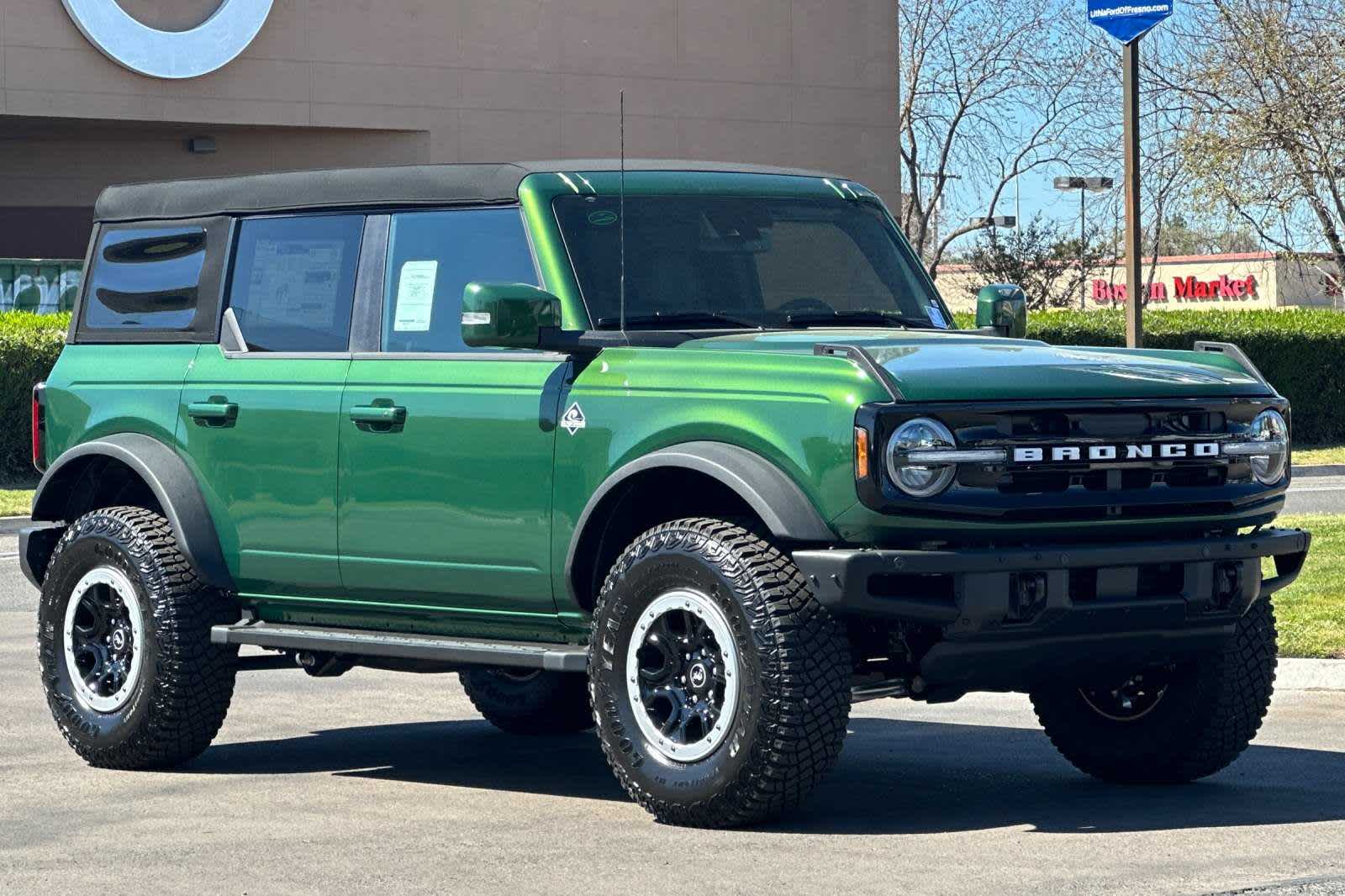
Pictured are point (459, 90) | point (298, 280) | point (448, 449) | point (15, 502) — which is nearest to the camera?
point (448, 449)

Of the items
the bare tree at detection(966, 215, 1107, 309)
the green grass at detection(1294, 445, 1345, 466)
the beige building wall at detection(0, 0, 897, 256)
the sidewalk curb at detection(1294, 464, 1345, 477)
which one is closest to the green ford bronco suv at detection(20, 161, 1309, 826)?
the sidewalk curb at detection(1294, 464, 1345, 477)

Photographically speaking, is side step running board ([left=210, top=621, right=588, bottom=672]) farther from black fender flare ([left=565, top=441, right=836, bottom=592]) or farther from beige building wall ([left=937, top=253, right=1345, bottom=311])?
beige building wall ([left=937, top=253, right=1345, bottom=311])

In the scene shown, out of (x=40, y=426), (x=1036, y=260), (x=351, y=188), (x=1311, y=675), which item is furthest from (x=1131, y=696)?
(x=1036, y=260)

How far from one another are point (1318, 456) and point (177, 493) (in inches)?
923

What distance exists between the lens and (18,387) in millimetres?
25219

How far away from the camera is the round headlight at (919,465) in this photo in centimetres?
671

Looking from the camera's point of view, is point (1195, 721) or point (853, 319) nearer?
point (1195, 721)

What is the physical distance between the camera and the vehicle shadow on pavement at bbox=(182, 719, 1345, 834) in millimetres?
7297

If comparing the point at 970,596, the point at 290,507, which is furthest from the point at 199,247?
the point at 970,596

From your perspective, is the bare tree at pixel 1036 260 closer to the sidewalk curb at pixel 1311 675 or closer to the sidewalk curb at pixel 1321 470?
the sidewalk curb at pixel 1321 470

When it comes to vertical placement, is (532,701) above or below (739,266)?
below

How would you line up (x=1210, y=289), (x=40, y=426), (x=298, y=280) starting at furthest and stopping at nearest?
(x=1210, y=289)
(x=40, y=426)
(x=298, y=280)

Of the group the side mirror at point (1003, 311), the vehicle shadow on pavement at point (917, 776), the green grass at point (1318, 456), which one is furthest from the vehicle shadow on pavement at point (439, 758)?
the green grass at point (1318, 456)

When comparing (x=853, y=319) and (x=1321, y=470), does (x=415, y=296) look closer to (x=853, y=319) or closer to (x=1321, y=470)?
(x=853, y=319)
